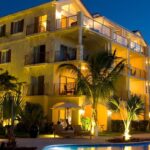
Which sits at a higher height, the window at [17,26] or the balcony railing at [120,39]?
the window at [17,26]

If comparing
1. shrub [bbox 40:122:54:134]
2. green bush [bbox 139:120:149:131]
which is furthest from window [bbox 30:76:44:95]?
green bush [bbox 139:120:149:131]

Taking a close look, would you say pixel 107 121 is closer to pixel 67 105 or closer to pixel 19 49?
pixel 67 105

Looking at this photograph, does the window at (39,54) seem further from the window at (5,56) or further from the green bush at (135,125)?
the green bush at (135,125)

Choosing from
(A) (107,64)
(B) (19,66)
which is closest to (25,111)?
(A) (107,64)

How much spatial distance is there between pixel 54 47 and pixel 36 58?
8.18 ft

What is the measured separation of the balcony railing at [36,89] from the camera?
32.1 m

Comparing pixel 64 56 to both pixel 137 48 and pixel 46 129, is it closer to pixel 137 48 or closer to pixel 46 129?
pixel 46 129

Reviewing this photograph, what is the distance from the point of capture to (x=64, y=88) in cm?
3167

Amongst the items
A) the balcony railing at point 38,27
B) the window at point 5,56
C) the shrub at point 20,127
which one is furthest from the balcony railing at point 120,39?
the shrub at point 20,127

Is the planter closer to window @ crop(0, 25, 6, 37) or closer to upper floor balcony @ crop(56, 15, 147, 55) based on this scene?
upper floor balcony @ crop(56, 15, 147, 55)

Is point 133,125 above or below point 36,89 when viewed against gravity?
below

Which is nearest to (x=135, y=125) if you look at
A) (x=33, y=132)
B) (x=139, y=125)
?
(x=139, y=125)

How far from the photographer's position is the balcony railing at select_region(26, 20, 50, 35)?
110 ft

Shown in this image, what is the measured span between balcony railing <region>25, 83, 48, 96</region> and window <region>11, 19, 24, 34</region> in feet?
21.7
